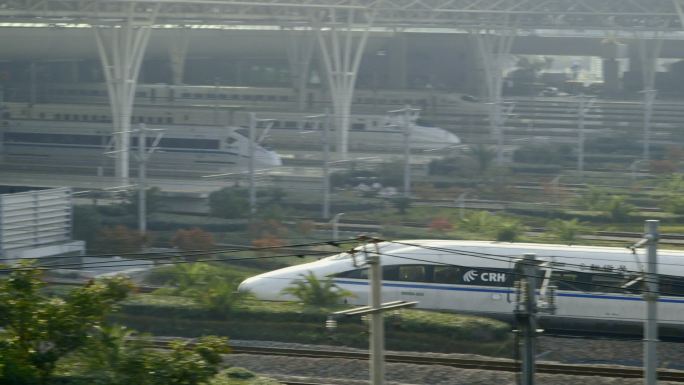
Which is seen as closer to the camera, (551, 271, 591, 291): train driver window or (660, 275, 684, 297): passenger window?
(660, 275, 684, 297): passenger window

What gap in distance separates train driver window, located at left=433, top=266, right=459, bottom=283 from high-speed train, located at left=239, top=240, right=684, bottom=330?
12mm

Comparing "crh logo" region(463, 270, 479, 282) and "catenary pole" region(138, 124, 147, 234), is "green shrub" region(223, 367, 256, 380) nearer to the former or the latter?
"crh logo" region(463, 270, 479, 282)

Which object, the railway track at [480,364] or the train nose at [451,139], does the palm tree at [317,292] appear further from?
the train nose at [451,139]

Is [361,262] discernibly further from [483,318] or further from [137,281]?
[137,281]

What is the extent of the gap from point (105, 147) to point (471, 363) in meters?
19.7

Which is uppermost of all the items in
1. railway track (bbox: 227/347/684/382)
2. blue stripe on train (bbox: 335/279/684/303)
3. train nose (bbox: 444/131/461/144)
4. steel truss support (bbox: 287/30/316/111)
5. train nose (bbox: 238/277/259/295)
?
steel truss support (bbox: 287/30/316/111)

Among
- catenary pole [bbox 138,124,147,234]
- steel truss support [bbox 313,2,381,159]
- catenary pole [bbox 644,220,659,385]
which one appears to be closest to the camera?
catenary pole [bbox 644,220,659,385]

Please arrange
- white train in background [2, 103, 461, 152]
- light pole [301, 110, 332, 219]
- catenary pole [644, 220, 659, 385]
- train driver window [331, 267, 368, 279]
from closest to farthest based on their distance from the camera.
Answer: catenary pole [644, 220, 659, 385] < train driver window [331, 267, 368, 279] < light pole [301, 110, 332, 219] < white train in background [2, 103, 461, 152]

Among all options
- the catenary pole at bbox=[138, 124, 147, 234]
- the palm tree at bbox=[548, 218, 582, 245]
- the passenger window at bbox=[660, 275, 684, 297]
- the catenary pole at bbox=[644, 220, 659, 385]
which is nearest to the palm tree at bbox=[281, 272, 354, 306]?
the passenger window at bbox=[660, 275, 684, 297]

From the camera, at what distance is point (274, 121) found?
30062 mm

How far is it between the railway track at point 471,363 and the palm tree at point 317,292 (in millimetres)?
982

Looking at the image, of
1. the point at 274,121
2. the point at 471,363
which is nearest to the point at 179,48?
the point at 274,121

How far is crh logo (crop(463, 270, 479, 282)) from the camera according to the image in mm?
12070

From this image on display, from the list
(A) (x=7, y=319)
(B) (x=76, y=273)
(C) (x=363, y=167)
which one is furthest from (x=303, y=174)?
(A) (x=7, y=319)
